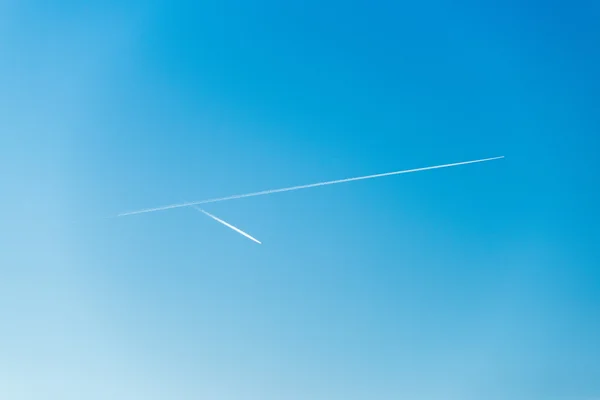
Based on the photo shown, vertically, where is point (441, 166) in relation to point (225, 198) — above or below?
above

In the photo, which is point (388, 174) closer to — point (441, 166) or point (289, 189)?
point (441, 166)

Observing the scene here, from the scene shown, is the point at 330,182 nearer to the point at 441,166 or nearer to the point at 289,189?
the point at 289,189

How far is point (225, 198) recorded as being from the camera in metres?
42.8

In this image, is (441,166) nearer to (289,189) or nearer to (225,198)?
(289,189)

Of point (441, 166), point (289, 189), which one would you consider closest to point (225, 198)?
point (289, 189)

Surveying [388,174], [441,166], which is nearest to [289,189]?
[388,174]

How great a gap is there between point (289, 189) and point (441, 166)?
1842 centimetres

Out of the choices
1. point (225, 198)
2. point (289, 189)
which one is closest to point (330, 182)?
point (289, 189)

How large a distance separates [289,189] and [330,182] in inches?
203

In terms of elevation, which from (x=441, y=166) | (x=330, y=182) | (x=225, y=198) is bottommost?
(x=225, y=198)

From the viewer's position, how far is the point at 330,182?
44.2 meters

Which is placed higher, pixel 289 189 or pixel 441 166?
pixel 441 166

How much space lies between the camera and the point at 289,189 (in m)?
43.5

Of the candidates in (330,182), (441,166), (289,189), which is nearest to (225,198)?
(289,189)
